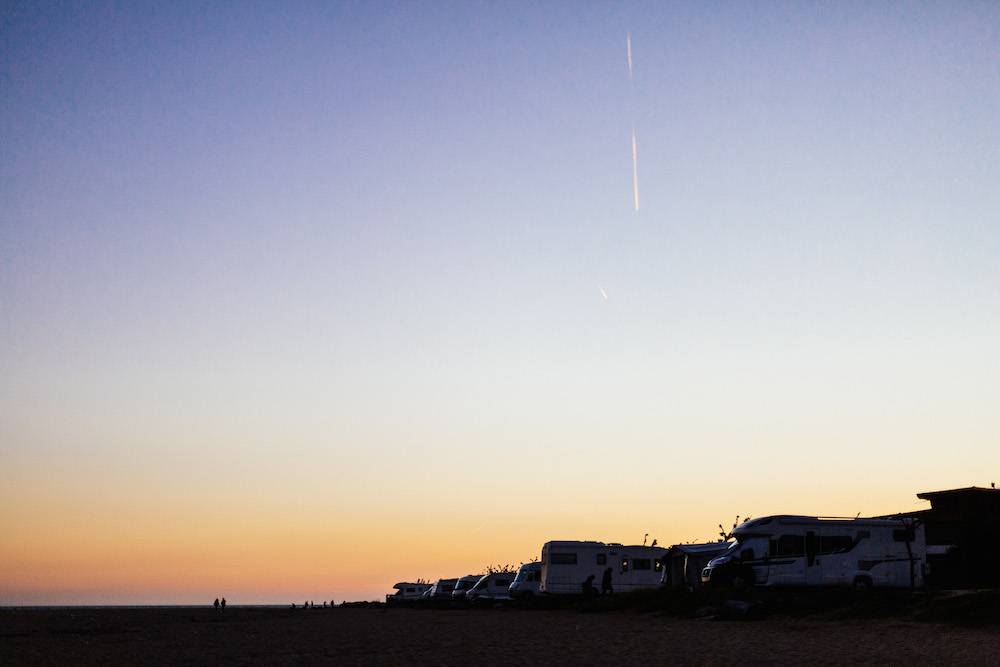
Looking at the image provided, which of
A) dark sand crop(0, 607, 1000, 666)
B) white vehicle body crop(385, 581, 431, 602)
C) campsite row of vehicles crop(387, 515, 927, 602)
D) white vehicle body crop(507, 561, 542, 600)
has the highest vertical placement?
campsite row of vehicles crop(387, 515, 927, 602)

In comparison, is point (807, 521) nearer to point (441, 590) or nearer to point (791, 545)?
point (791, 545)

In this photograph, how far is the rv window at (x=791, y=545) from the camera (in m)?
30.1

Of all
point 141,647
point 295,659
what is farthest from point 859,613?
point 141,647

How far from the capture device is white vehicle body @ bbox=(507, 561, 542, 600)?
156 feet

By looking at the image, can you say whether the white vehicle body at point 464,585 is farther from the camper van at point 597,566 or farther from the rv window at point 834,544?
the rv window at point 834,544

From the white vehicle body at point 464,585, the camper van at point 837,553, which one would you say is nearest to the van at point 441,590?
the white vehicle body at point 464,585

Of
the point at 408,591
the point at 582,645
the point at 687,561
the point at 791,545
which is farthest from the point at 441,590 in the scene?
the point at 582,645

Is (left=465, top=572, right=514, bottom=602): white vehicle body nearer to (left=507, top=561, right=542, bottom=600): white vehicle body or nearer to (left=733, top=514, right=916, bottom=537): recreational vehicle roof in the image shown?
(left=507, top=561, right=542, bottom=600): white vehicle body

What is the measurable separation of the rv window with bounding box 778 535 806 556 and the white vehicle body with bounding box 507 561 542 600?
1942 centimetres

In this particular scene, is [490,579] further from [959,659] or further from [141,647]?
[959,659]

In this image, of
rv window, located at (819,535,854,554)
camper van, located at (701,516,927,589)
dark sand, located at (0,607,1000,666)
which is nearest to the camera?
dark sand, located at (0,607,1000,666)

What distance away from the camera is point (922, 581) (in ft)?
99.5

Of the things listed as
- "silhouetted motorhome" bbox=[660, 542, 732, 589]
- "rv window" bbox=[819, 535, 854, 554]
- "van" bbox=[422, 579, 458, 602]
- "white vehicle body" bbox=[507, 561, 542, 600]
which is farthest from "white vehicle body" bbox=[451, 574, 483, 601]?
"rv window" bbox=[819, 535, 854, 554]

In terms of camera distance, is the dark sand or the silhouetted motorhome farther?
the silhouetted motorhome
